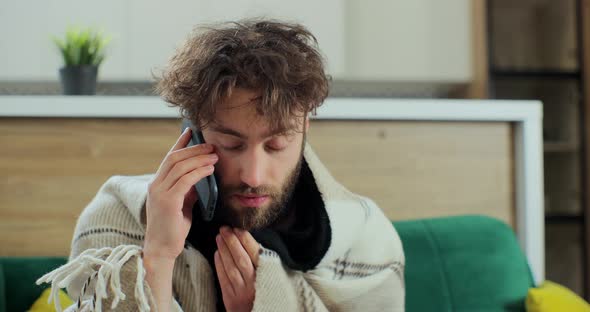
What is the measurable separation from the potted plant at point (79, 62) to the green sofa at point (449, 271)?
2.20 ft

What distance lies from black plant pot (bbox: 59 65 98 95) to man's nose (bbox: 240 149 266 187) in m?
1.26

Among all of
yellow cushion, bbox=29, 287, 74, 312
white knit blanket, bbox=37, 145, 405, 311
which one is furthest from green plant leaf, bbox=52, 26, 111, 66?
white knit blanket, bbox=37, 145, 405, 311

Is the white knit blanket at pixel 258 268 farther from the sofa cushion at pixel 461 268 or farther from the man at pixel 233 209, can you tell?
the sofa cushion at pixel 461 268

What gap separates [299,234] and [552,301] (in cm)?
67

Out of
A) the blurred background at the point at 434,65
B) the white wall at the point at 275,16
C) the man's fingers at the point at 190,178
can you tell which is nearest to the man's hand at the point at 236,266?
the man's fingers at the point at 190,178

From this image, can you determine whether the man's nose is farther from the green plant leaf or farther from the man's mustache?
the green plant leaf

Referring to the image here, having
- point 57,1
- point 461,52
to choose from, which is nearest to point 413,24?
point 461,52

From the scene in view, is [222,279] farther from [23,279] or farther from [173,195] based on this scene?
[23,279]

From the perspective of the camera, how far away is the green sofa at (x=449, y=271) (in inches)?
64.1

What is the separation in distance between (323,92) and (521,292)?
0.83m

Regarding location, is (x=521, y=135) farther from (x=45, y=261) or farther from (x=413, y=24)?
(x=45, y=261)

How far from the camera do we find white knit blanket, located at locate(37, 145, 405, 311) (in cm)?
108

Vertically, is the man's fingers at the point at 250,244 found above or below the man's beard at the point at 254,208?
below

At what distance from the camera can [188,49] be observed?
1142 mm
